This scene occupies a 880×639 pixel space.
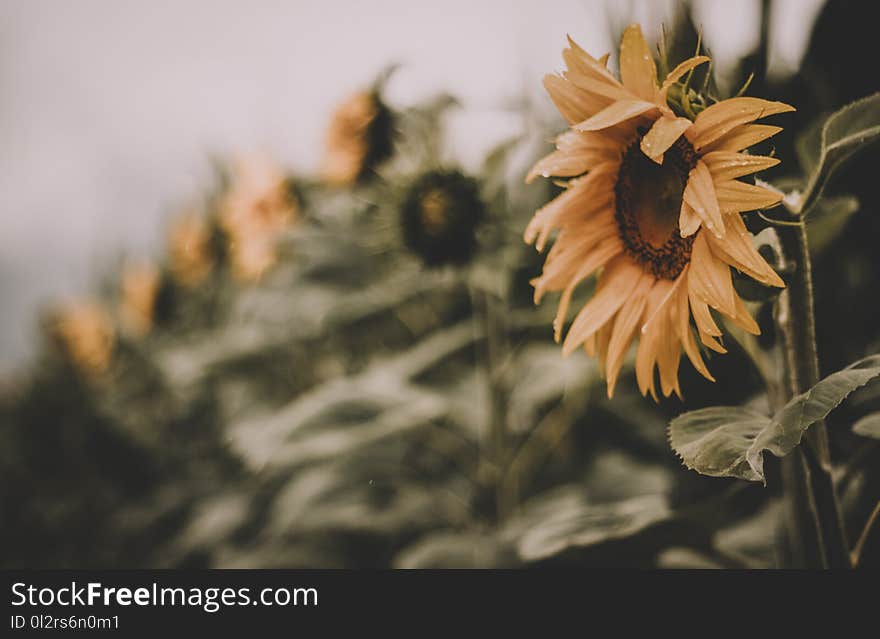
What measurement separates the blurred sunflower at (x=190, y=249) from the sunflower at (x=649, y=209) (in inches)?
46.2

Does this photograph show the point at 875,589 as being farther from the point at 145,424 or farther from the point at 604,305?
the point at 145,424

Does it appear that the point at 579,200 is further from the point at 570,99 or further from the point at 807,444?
the point at 807,444

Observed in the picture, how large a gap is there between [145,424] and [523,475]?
1059mm

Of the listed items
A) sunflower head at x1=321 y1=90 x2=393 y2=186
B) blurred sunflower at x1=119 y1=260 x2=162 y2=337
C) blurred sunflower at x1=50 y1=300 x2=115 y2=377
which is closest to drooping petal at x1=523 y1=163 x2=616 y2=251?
sunflower head at x1=321 y1=90 x2=393 y2=186

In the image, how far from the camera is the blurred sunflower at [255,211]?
48.9 inches

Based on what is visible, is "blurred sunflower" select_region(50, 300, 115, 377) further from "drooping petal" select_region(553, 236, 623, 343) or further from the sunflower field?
"drooping petal" select_region(553, 236, 623, 343)

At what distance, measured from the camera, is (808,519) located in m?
0.41

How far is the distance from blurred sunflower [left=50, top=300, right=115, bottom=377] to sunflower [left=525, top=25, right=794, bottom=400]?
1797 mm

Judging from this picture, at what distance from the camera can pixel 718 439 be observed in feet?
1.12

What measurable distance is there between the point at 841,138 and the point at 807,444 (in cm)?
17

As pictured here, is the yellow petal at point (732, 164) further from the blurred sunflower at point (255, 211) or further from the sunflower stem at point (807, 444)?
the blurred sunflower at point (255, 211)

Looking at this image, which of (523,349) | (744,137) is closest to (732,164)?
(744,137)

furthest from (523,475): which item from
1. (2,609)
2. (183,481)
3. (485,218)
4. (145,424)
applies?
(145,424)

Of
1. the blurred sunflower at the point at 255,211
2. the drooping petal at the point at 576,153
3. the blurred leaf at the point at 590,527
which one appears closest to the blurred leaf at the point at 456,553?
the blurred leaf at the point at 590,527
